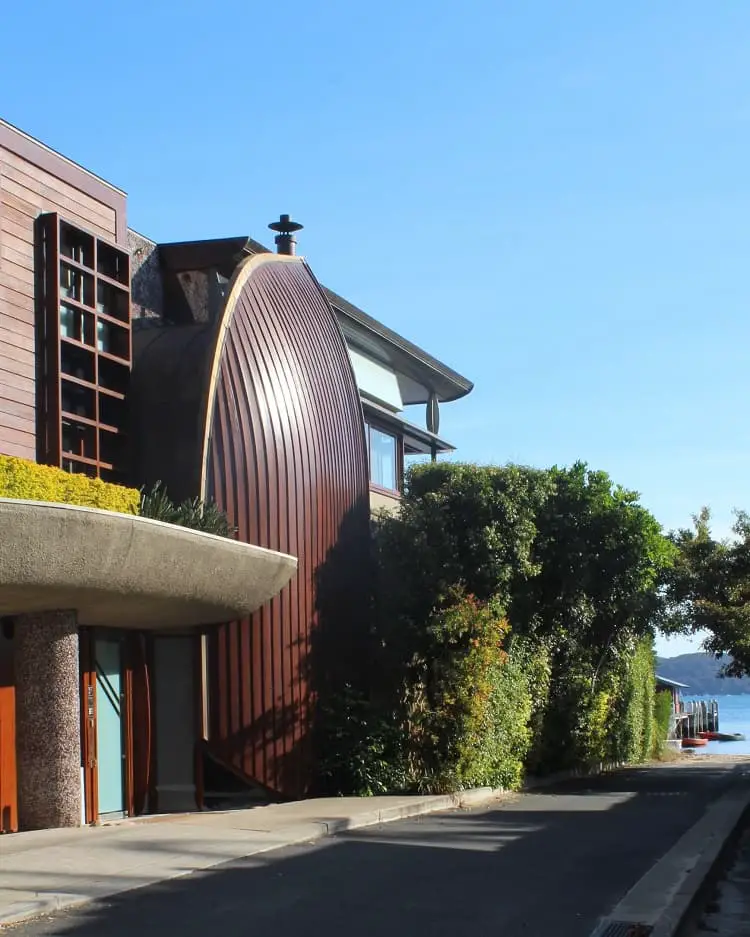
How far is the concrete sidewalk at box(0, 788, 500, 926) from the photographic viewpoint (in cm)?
976

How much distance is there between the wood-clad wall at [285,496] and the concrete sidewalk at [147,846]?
1.43 m

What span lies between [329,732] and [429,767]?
1671 mm

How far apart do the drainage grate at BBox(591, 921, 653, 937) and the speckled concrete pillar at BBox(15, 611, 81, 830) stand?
Answer: 7.40 meters

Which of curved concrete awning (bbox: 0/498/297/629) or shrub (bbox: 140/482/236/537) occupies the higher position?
shrub (bbox: 140/482/236/537)

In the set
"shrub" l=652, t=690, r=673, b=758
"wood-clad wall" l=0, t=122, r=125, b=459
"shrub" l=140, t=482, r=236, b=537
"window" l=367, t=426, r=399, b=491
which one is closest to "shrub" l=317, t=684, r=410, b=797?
"shrub" l=140, t=482, r=236, b=537

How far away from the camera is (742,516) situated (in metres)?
34.6

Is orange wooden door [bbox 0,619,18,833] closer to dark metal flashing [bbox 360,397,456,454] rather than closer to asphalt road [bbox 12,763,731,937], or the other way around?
asphalt road [bbox 12,763,731,937]

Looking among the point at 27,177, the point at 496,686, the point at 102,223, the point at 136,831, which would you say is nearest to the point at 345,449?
the point at 496,686

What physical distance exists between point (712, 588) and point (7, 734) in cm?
2322

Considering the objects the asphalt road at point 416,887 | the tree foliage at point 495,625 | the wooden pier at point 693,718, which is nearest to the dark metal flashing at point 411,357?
the tree foliage at point 495,625

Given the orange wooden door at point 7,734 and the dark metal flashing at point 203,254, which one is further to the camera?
the dark metal flashing at point 203,254

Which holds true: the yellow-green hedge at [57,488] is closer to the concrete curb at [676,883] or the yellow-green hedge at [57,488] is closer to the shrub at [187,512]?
the shrub at [187,512]

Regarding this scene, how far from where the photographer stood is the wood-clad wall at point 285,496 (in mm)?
18594

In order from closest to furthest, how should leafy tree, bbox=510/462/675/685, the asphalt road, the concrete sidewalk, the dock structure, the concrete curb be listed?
the asphalt road → the concrete curb → the concrete sidewalk → leafy tree, bbox=510/462/675/685 → the dock structure
